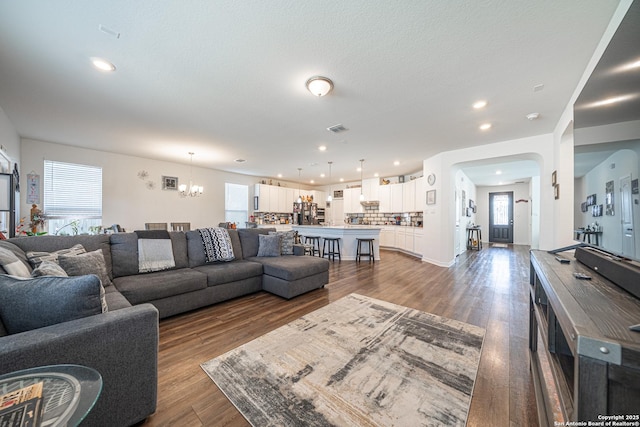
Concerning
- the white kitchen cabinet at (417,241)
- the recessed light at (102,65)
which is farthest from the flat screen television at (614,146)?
the white kitchen cabinet at (417,241)

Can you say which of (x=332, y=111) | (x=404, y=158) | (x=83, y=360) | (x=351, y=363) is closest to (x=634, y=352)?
(x=351, y=363)

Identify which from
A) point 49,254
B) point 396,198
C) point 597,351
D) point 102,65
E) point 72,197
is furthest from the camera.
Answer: point 396,198

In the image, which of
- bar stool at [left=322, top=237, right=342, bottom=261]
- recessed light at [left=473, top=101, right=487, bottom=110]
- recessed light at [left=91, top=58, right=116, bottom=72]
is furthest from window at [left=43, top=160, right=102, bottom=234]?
recessed light at [left=473, top=101, right=487, bottom=110]

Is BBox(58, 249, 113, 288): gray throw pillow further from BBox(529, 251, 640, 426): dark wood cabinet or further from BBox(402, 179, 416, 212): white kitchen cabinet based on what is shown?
BBox(402, 179, 416, 212): white kitchen cabinet

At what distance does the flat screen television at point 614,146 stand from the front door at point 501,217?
9.91m

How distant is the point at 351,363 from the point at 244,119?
3539 mm

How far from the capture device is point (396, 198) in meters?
7.86

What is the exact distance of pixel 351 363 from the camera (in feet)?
5.90

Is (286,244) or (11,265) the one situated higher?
(11,265)

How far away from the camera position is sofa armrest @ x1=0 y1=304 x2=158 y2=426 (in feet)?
3.16

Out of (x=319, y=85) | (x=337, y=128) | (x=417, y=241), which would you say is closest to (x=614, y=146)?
(x=319, y=85)

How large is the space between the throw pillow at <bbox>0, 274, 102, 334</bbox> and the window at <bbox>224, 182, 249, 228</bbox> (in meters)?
6.86

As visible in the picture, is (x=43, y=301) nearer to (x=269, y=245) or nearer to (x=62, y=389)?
(x=62, y=389)

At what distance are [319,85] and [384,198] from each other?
625 centimetres
